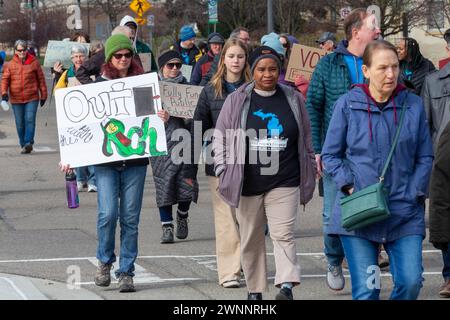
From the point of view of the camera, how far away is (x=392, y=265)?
6699mm

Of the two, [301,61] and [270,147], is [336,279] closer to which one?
[270,147]

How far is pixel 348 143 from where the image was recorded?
22.5 ft

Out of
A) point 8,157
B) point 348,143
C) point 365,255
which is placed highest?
point 348,143

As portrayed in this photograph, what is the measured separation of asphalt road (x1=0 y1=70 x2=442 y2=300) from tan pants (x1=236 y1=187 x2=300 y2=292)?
491 millimetres

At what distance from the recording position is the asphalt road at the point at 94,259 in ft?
28.9

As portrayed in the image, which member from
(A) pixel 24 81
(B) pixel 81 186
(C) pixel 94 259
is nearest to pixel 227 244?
(C) pixel 94 259

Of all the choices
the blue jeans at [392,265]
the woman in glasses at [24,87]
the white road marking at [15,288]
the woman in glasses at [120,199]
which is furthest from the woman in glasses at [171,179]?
the woman in glasses at [24,87]

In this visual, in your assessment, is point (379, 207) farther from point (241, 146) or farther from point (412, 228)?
point (241, 146)

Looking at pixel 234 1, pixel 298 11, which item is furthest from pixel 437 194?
pixel 234 1

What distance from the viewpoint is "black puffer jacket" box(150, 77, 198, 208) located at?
11.3 m

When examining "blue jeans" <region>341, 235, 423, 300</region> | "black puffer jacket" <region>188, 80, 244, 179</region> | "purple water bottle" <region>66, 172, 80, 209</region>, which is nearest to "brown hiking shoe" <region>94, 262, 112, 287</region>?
"purple water bottle" <region>66, 172, 80, 209</region>

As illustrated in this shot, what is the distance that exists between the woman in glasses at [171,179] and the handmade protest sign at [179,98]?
0.40ft

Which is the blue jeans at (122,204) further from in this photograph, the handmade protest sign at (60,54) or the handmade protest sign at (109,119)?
the handmade protest sign at (60,54)

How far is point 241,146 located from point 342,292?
1.59 metres
